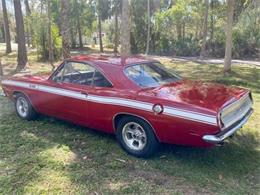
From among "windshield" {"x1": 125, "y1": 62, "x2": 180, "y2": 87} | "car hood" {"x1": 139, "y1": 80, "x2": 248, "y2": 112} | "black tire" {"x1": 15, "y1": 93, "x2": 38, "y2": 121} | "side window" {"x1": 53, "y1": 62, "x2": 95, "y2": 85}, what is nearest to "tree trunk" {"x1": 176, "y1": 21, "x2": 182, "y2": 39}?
"black tire" {"x1": 15, "y1": 93, "x2": 38, "y2": 121}

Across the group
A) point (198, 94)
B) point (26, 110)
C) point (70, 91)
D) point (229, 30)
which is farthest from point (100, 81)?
point (229, 30)

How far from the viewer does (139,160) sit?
4.42 meters

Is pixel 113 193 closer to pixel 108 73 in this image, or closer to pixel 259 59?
pixel 108 73

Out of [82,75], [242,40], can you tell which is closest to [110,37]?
[242,40]

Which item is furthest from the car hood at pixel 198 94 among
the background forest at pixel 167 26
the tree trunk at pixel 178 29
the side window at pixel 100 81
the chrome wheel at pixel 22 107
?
the tree trunk at pixel 178 29

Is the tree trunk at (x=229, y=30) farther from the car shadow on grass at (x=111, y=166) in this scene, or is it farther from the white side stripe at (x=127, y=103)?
the white side stripe at (x=127, y=103)

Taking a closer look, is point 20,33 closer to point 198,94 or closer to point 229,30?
point 229,30

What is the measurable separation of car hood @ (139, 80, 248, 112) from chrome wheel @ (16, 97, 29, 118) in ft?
9.20

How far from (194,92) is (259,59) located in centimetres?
1975

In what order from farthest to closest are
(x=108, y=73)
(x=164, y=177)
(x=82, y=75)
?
1. (x=82, y=75)
2. (x=108, y=73)
3. (x=164, y=177)

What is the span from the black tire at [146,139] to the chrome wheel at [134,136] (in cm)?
3

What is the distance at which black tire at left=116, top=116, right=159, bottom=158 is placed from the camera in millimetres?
4277

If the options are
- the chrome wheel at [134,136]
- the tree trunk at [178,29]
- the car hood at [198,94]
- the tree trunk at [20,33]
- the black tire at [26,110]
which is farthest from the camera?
the tree trunk at [178,29]

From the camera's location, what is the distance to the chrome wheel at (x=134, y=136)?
441 cm
